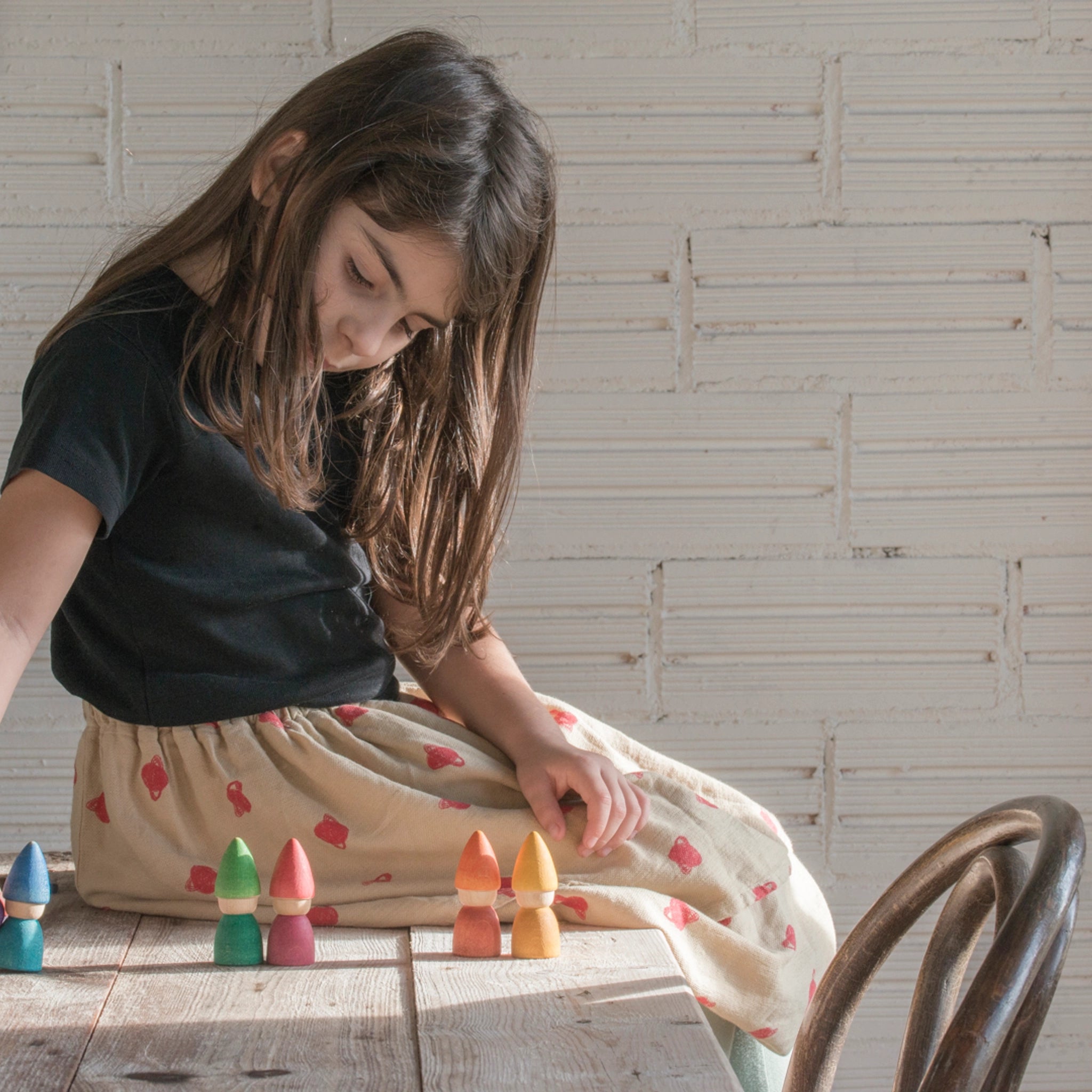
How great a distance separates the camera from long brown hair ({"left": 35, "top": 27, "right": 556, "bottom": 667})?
98cm

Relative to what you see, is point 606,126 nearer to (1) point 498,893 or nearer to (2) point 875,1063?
(1) point 498,893

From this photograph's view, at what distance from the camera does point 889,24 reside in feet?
5.21

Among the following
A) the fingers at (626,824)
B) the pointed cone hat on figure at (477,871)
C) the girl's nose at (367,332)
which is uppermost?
the girl's nose at (367,332)

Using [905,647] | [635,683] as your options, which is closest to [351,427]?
[635,683]

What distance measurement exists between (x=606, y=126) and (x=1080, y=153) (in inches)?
24.5

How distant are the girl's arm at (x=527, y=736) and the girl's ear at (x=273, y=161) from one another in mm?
382

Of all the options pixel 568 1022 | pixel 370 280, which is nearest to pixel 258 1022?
pixel 568 1022

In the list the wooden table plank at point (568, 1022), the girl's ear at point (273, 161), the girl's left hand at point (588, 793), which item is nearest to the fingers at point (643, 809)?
the girl's left hand at point (588, 793)

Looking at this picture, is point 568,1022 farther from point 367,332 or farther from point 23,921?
point 367,332

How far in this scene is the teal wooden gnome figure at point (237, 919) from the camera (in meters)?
0.80

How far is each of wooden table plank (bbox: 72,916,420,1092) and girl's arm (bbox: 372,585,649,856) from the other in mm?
170

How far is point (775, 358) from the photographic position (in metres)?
1.60

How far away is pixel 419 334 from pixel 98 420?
38cm

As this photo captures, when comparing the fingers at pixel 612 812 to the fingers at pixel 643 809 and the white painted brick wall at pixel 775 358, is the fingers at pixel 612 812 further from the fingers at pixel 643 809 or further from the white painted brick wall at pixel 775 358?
the white painted brick wall at pixel 775 358
